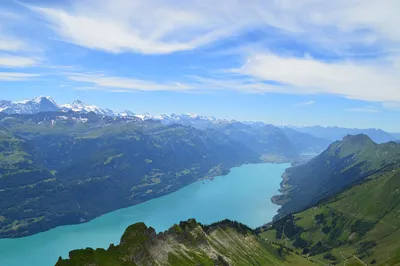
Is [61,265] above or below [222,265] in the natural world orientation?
above

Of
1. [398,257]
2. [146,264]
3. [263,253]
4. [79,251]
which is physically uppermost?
[79,251]

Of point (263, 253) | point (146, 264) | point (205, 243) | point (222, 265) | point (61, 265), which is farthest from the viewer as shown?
point (263, 253)

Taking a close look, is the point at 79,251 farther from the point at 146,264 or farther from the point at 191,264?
the point at 191,264

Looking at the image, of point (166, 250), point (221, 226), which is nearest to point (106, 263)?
point (166, 250)

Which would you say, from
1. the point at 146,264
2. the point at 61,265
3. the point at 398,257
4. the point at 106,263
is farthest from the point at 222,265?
the point at 398,257

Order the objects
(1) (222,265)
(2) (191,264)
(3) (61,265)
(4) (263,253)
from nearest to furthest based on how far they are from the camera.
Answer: (3) (61,265), (2) (191,264), (1) (222,265), (4) (263,253)

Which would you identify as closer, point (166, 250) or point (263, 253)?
point (166, 250)
